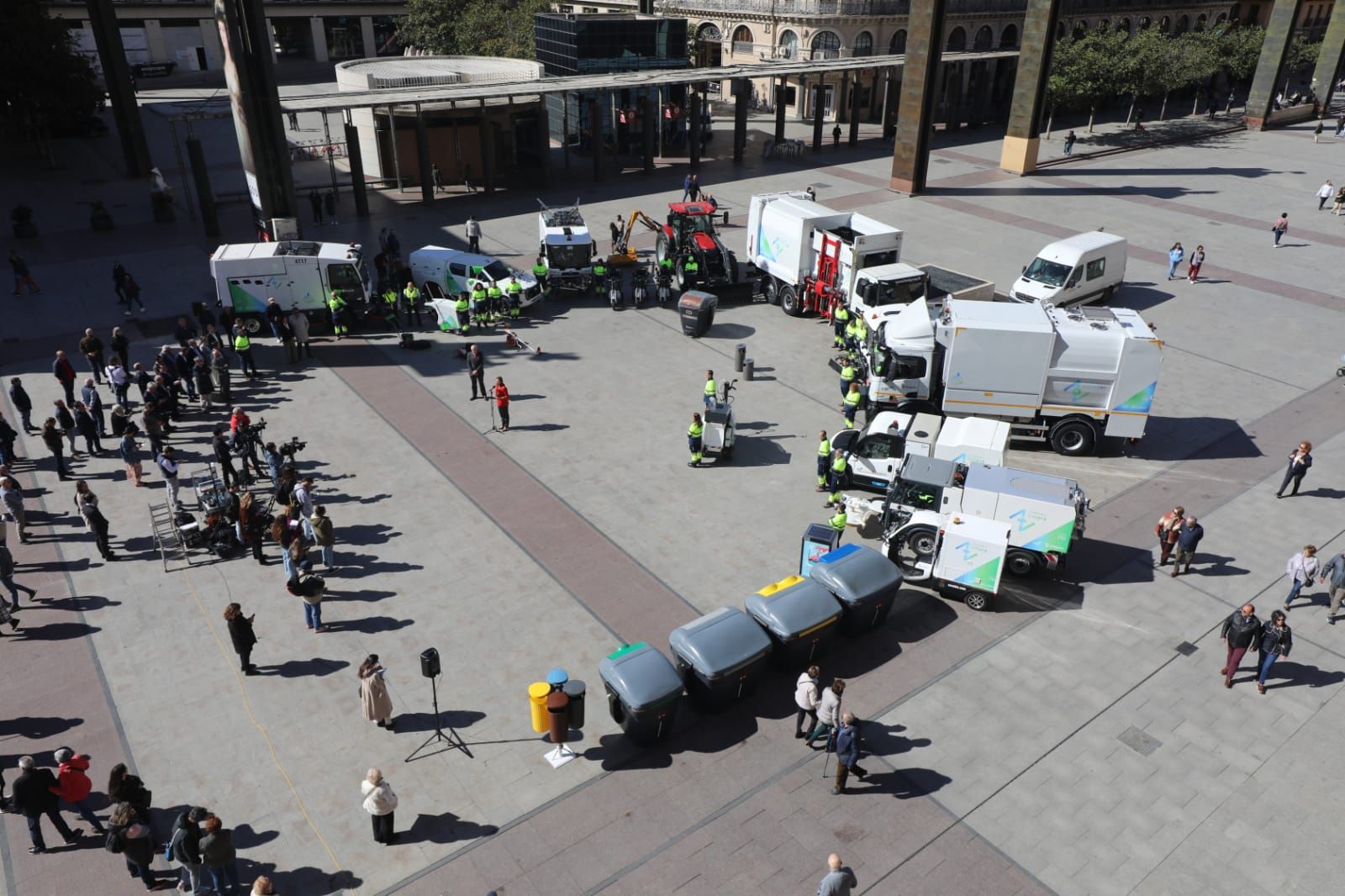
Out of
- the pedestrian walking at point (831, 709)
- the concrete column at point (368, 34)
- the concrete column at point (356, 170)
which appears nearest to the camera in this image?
the pedestrian walking at point (831, 709)

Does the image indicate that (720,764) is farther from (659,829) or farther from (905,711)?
(905,711)

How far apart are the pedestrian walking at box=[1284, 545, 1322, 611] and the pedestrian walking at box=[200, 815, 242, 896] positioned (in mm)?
16840

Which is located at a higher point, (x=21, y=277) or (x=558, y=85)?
(x=558, y=85)

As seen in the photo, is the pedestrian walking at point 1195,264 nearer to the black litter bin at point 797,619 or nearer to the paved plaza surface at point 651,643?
the paved plaza surface at point 651,643

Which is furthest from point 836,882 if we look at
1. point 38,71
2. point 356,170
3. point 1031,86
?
point 38,71

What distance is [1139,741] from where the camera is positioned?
1378 cm

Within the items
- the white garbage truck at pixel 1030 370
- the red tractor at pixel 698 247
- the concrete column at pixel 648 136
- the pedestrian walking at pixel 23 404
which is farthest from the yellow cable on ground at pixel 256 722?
the concrete column at pixel 648 136

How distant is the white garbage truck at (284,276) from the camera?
2627 cm

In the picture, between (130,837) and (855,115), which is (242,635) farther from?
(855,115)

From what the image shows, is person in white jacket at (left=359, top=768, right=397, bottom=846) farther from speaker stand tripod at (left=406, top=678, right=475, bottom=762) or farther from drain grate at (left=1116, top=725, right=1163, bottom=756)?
drain grate at (left=1116, top=725, right=1163, bottom=756)

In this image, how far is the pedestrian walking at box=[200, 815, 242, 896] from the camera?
10.7 meters

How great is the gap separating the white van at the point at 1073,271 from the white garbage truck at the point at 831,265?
95.4 inches

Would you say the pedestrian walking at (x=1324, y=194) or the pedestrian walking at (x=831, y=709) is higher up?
the pedestrian walking at (x=1324, y=194)

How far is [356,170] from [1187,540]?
33.6m
